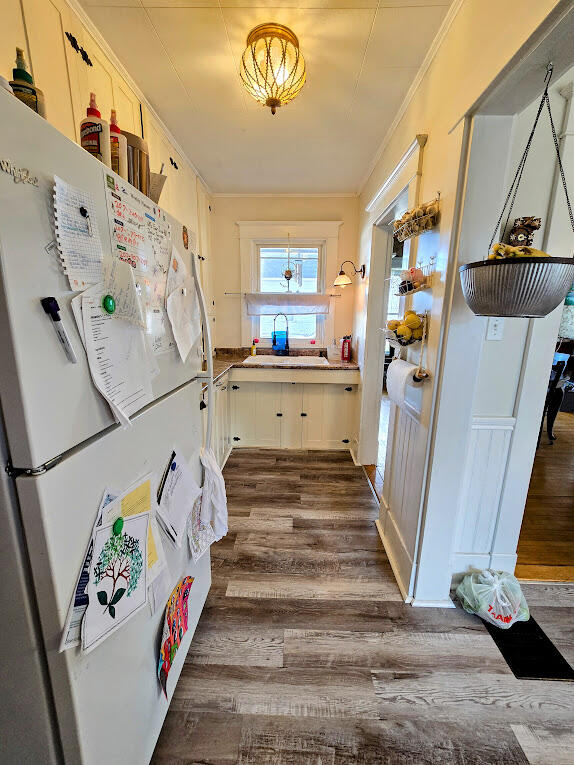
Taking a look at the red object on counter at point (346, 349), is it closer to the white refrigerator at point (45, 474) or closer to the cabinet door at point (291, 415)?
the cabinet door at point (291, 415)

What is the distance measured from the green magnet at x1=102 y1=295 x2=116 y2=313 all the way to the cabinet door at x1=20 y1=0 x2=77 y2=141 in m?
1.07

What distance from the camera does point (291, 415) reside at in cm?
320

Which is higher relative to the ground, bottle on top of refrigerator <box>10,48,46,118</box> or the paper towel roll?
bottle on top of refrigerator <box>10,48,46,118</box>

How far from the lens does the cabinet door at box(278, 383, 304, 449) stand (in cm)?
312

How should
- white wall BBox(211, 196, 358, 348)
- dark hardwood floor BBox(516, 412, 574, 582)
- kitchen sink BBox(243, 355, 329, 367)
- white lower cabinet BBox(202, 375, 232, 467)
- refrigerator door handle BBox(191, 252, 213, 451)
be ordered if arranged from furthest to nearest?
kitchen sink BBox(243, 355, 329, 367) → white wall BBox(211, 196, 358, 348) → white lower cabinet BBox(202, 375, 232, 467) → dark hardwood floor BBox(516, 412, 574, 582) → refrigerator door handle BBox(191, 252, 213, 451)

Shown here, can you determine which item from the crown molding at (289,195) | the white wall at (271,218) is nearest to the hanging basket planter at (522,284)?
the white wall at (271,218)

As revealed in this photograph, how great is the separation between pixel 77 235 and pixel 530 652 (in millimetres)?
2182

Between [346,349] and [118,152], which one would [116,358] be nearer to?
[118,152]

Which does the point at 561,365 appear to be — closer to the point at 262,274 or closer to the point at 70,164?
the point at 262,274

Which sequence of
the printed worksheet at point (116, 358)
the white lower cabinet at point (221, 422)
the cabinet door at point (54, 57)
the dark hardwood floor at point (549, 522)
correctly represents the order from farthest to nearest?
the white lower cabinet at point (221, 422) → the dark hardwood floor at point (549, 522) → the cabinet door at point (54, 57) → the printed worksheet at point (116, 358)

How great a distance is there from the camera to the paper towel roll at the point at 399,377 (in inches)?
62.1

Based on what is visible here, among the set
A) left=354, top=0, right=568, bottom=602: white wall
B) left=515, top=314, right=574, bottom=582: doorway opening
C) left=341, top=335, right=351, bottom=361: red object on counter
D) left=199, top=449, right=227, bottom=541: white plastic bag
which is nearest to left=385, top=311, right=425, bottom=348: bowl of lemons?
left=354, top=0, right=568, bottom=602: white wall

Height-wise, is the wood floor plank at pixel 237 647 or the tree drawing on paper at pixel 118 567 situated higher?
the tree drawing on paper at pixel 118 567

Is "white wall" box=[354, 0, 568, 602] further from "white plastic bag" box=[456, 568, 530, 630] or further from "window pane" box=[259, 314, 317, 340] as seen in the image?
"window pane" box=[259, 314, 317, 340]
